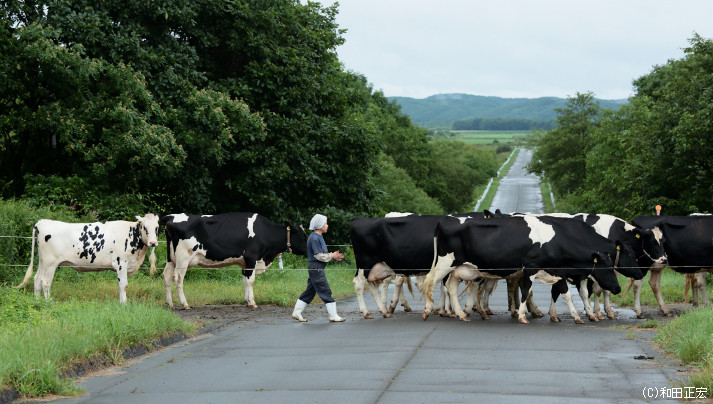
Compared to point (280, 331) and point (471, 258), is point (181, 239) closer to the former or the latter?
point (280, 331)

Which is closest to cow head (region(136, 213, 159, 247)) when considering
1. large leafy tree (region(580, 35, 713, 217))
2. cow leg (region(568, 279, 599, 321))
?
cow leg (region(568, 279, 599, 321))

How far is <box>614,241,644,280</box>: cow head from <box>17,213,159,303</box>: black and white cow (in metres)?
10.1

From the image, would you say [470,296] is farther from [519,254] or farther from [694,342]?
[694,342]

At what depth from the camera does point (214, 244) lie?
2002cm

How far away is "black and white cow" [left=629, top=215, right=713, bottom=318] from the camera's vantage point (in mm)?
18733

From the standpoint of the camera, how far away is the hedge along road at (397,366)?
9.50 m

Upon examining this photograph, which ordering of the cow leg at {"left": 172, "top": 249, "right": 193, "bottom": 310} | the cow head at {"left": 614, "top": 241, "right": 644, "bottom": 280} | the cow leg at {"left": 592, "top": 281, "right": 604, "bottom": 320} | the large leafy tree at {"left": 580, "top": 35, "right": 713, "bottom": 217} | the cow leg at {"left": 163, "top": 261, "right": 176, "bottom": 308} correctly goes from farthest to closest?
the large leafy tree at {"left": 580, "top": 35, "right": 713, "bottom": 217}, the cow leg at {"left": 163, "top": 261, "right": 176, "bottom": 308}, the cow leg at {"left": 172, "top": 249, "right": 193, "bottom": 310}, the cow head at {"left": 614, "top": 241, "right": 644, "bottom": 280}, the cow leg at {"left": 592, "top": 281, "right": 604, "bottom": 320}

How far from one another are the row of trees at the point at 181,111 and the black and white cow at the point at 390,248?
10.0 m

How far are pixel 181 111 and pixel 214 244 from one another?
9342 millimetres

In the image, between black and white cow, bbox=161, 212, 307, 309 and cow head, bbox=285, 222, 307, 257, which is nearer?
black and white cow, bbox=161, 212, 307, 309

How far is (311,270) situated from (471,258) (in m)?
3.23

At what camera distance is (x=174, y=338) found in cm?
1390

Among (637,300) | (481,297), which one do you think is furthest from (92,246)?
(637,300)

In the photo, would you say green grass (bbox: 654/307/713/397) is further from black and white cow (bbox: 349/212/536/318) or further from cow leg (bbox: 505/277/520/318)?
black and white cow (bbox: 349/212/536/318)
